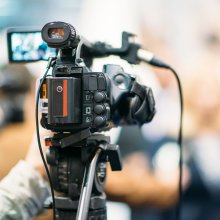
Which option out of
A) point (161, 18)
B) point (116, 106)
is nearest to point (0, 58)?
point (161, 18)

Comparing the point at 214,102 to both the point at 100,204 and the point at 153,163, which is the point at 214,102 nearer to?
the point at 153,163

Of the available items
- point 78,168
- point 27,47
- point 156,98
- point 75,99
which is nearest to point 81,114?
point 75,99

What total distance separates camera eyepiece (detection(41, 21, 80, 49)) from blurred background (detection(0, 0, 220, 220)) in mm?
592

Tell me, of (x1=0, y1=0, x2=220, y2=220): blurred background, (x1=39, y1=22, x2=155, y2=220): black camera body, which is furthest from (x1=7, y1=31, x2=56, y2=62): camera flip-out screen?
(x1=0, y1=0, x2=220, y2=220): blurred background

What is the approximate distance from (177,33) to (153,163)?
0.43 meters

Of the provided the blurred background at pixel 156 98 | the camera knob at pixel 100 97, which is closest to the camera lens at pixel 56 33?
the camera knob at pixel 100 97

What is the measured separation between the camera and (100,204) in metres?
1.08

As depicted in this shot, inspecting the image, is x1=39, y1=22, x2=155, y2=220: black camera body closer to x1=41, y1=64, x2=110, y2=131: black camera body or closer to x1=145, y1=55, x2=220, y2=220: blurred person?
x1=41, y1=64, x2=110, y2=131: black camera body

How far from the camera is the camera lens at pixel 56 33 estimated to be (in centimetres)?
97

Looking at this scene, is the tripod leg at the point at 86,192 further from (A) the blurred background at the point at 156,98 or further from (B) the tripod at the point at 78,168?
(A) the blurred background at the point at 156,98

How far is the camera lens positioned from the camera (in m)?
0.97

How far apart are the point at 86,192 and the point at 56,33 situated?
0.33 meters

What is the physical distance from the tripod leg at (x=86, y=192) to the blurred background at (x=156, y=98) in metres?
0.59

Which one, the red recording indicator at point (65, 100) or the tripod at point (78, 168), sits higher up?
the red recording indicator at point (65, 100)
